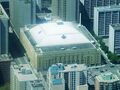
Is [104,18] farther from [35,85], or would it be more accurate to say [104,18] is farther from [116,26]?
[35,85]

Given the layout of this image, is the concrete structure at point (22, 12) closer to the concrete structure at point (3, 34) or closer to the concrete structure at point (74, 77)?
the concrete structure at point (3, 34)

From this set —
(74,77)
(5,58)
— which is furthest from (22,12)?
(74,77)

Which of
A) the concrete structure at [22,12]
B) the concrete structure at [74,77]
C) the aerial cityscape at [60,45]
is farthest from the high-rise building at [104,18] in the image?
the concrete structure at [74,77]

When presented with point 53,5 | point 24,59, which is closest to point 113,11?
point 53,5

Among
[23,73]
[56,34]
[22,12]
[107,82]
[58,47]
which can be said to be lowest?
[107,82]

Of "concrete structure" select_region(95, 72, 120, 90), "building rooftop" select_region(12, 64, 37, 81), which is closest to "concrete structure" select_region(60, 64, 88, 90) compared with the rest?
"concrete structure" select_region(95, 72, 120, 90)

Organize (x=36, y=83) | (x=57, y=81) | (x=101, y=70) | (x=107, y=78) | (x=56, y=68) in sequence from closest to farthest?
(x=36, y=83), (x=57, y=81), (x=107, y=78), (x=56, y=68), (x=101, y=70)

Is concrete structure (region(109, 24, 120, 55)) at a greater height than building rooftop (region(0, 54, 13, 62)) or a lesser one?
greater

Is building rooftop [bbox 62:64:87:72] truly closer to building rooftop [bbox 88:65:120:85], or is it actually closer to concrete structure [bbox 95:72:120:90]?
building rooftop [bbox 88:65:120:85]
